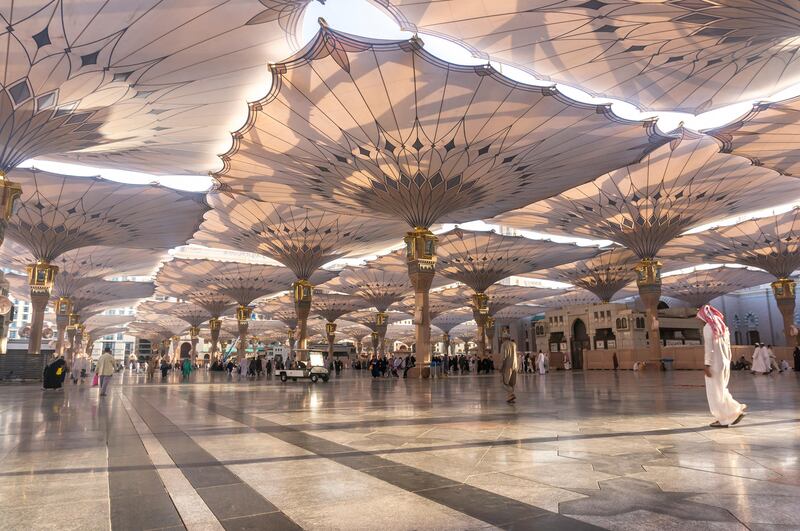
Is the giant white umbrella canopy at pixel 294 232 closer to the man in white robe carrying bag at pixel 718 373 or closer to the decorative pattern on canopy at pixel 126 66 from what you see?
the decorative pattern on canopy at pixel 126 66

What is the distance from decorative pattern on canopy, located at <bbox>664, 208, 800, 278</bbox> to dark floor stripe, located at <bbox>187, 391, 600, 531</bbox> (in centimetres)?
3434

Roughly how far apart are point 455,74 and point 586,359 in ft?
94.6

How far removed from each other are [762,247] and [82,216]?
40243 mm

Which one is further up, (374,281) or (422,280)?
(374,281)

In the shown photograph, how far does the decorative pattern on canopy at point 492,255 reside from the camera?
3328 cm

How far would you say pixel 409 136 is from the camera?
17.1 m

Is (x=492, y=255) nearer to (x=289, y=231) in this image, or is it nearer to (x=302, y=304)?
(x=302, y=304)

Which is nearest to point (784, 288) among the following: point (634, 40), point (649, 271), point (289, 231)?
point (649, 271)

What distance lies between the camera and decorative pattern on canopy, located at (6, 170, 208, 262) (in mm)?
21250

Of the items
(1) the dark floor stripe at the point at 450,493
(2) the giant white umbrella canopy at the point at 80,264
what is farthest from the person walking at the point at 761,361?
(2) the giant white umbrella canopy at the point at 80,264

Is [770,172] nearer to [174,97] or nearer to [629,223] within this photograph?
[629,223]

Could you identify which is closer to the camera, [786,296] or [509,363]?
[509,363]

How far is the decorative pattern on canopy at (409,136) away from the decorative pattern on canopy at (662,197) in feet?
11.6

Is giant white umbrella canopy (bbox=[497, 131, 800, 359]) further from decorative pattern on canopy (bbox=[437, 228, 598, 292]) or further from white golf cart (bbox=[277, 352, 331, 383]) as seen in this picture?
white golf cart (bbox=[277, 352, 331, 383])
